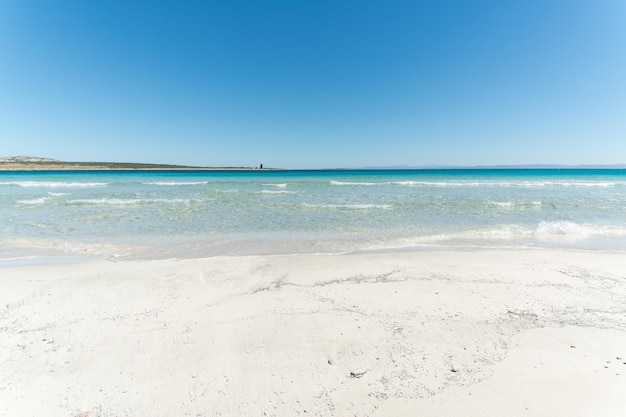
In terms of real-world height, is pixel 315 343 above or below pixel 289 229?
below

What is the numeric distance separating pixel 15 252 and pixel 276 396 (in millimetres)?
8843

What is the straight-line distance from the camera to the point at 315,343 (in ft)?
11.0

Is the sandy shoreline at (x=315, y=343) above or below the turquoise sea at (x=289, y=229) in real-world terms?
below

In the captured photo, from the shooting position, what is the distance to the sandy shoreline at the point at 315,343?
2580mm

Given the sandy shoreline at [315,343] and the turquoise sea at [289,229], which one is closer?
the sandy shoreline at [315,343]

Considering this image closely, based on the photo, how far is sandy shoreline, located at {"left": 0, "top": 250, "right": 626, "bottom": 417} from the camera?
2580mm

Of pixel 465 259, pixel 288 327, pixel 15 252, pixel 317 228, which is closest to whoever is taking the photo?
pixel 288 327

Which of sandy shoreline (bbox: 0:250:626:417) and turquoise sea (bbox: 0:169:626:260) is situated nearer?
sandy shoreline (bbox: 0:250:626:417)

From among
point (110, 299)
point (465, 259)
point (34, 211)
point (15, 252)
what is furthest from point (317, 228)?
point (34, 211)

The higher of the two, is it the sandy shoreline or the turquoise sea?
the turquoise sea

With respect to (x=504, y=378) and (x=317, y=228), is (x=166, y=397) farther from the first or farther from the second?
Answer: (x=317, y=228)

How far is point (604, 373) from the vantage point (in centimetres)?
287

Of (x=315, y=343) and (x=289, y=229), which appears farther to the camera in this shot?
(x=289, y=229)

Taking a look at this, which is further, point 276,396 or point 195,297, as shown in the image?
point 195,297
